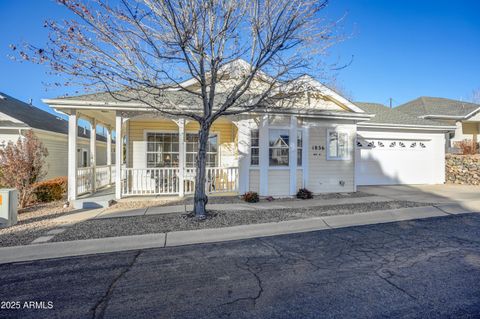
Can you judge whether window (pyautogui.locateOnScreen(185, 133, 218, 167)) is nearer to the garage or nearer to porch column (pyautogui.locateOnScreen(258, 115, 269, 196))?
porch column (pyautogui.locateOnScreen(258, 115, 269, 196))

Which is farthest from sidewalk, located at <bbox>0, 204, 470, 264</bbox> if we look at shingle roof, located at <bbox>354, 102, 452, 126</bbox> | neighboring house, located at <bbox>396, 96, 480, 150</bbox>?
neighboring house, located at <bbox>396, 96, 480, 150</bbox>

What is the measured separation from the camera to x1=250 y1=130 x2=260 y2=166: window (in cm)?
1008

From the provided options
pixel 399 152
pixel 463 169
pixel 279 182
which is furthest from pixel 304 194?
pixel 463 169

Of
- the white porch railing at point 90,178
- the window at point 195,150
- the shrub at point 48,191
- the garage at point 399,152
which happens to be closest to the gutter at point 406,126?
the garage at point 399,152

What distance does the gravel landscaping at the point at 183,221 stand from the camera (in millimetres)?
5879

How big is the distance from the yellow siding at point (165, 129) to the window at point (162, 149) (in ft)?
0.80

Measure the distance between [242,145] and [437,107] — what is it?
18540 millimetres

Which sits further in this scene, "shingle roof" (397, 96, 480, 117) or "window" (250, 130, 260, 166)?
"shingle roof" (397, 96, 480, 117)

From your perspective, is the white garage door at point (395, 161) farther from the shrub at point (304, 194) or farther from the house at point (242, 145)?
the shrub at point (304, 194)

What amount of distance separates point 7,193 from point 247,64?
287 inches

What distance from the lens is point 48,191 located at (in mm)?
9664

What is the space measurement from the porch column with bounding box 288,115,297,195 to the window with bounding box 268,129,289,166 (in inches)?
7.6

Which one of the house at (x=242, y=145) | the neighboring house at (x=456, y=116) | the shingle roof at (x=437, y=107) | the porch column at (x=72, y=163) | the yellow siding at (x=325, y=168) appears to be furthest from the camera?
the shingle roof at (x=437, y=107)

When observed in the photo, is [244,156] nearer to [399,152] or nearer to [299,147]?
[299,147]
